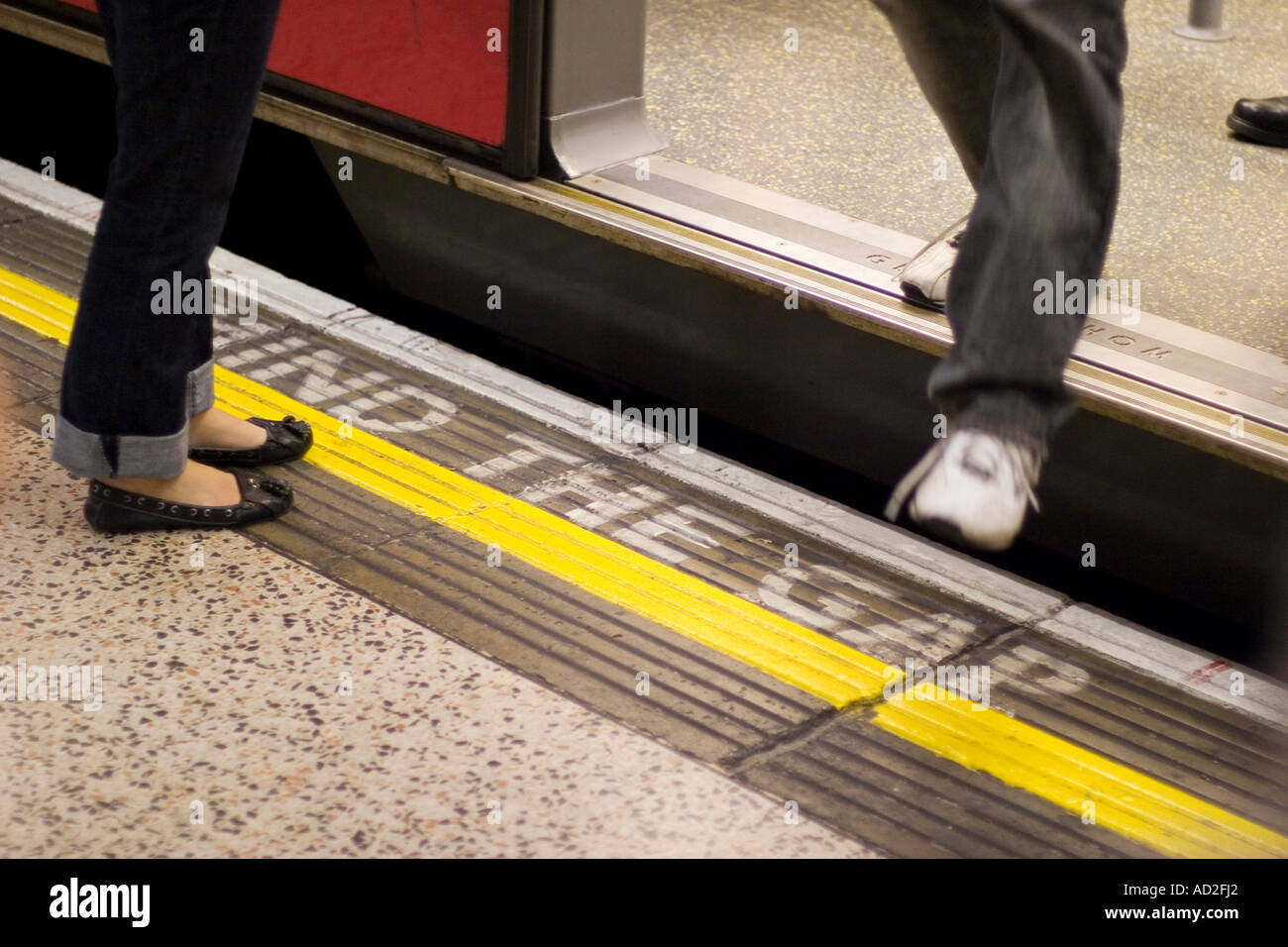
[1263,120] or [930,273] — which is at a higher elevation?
[1263,120]

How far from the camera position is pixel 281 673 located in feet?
6.01

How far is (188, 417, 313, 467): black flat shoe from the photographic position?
7.47ft

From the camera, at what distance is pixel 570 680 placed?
73.2 inches

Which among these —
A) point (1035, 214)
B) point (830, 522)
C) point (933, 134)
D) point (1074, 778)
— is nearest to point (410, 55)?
point (933, 134)

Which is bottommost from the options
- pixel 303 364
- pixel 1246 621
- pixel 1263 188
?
pixel 1246 621

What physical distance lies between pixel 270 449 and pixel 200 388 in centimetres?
18

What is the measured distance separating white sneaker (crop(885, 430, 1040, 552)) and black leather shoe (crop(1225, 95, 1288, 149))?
2.13m

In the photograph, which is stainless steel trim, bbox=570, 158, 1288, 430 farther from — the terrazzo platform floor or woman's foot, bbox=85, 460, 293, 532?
woman's foot, bbox=85, 460, 293, 532

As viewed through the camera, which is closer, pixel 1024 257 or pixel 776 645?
pixel 1024 257

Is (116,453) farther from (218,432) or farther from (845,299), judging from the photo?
(845,299)

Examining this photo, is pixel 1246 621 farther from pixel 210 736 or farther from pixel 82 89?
pixel 82 89

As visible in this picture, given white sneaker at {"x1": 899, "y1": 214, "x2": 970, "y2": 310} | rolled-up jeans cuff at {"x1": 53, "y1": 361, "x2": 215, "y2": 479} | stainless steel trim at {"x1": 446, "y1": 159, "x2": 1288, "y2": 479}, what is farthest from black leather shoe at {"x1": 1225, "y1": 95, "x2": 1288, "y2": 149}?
rolled-up jeans cuff at {"x1": 53, "y1": 361, "x2": 215, "y2": 479}

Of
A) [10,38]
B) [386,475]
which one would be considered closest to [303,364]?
[386,475]
